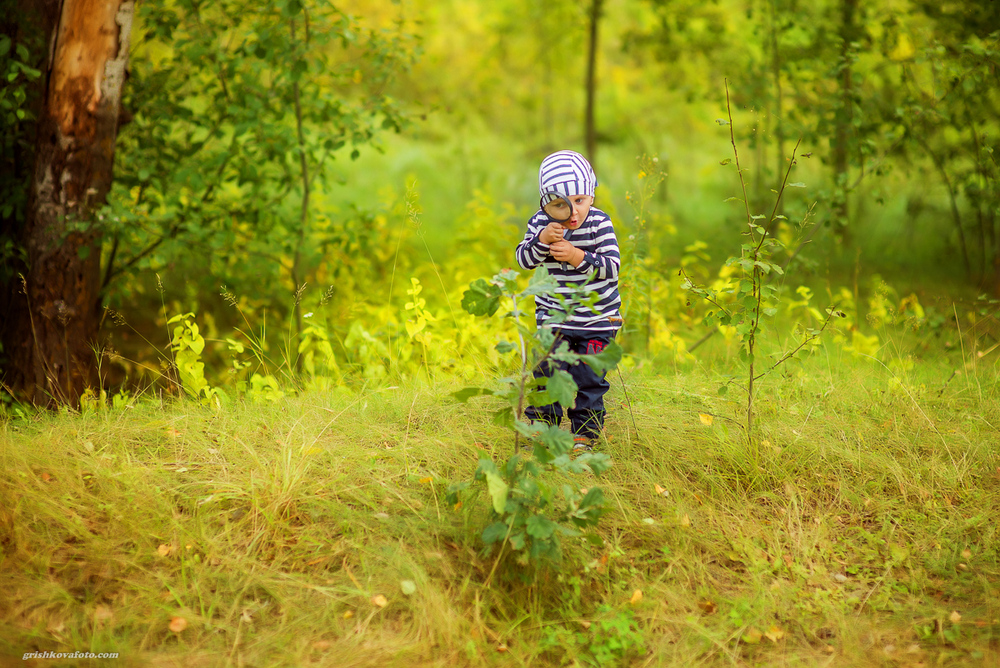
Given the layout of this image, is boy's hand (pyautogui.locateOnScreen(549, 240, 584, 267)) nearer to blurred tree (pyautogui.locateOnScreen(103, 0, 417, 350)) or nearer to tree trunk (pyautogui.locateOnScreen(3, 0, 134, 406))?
blurred tree (pyautogui.locateOnScreen(103, 0, 417, 350))

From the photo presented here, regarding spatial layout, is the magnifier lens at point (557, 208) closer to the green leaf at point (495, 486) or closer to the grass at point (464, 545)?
the grass at point (464, 545)

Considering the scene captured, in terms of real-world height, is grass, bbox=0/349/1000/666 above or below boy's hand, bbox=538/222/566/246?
below

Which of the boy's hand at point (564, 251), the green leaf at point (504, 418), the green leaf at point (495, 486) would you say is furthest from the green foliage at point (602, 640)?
the boy's hand at point (564, 251)

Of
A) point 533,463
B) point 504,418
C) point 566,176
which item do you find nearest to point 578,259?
point 566,176

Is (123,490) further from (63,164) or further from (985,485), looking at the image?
(985,485)

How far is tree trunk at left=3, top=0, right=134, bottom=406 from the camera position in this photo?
13.2 feet

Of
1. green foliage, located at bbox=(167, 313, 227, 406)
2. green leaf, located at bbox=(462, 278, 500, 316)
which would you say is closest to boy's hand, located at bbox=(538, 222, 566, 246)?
green leaf, located at bbox=(462, 278, 500, 316)

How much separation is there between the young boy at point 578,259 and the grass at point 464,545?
0.28 meters

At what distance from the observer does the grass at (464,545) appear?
2244 millimetres

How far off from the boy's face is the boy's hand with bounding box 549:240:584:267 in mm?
123

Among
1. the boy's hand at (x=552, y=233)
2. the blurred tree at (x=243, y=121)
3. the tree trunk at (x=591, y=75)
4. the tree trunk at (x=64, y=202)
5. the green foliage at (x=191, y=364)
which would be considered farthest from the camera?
the tree trunk at (x=591, y=75)

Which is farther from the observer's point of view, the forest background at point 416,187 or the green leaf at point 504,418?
the forest background at point 416,187

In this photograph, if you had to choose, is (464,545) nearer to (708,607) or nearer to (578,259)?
(708,607)

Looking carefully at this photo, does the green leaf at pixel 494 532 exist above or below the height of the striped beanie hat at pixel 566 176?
below
